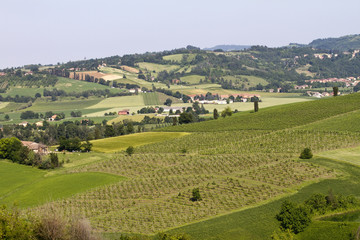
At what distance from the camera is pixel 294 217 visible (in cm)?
5169

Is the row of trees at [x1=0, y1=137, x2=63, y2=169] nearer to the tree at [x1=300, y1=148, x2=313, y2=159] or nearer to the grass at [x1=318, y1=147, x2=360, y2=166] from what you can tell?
the tree at [x1=300, y1=148, x2=313, y2=159]

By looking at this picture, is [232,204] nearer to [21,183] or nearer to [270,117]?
[21,183]

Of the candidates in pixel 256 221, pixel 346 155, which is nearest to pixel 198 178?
pixel 256 221

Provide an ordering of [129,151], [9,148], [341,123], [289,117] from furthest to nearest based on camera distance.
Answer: [289,117] < [9,148] < [341,123] < [129,151]

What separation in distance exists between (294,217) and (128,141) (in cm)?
7041

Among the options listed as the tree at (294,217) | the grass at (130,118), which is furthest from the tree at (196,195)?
the grass at (130,118)

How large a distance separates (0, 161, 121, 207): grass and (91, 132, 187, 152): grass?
71.4 feet

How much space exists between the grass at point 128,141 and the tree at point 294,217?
194 ft

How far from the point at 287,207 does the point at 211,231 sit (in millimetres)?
9166

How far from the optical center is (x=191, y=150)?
317ft

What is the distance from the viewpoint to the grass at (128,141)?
110 meters

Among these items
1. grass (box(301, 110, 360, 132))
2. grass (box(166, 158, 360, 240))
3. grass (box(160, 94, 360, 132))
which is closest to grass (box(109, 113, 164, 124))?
grass (box(160, 94, 360, 132))

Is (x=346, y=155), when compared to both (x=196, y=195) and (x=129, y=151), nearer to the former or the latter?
(x=196, y=195)

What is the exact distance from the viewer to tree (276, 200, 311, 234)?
51500 millimetres
